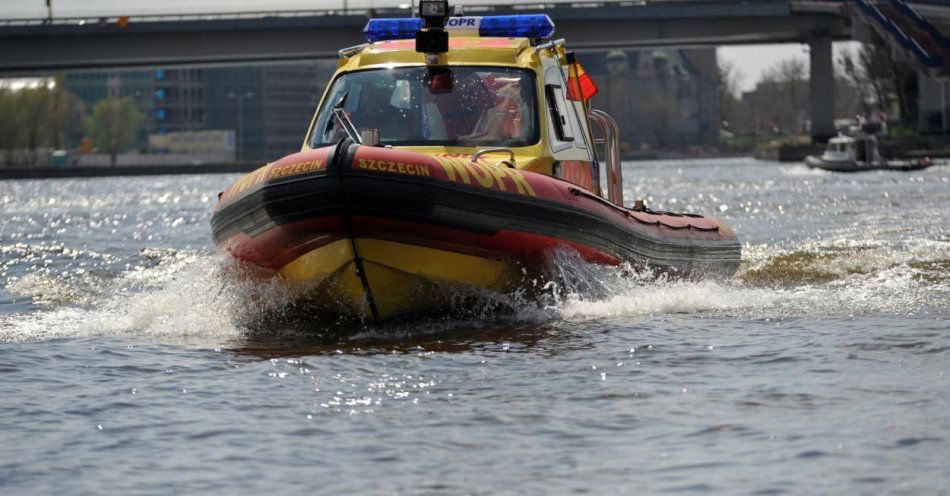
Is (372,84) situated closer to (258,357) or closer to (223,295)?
(223,295)

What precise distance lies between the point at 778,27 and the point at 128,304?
6759 centimetres

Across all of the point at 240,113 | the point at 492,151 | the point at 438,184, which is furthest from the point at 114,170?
the point at 438,184

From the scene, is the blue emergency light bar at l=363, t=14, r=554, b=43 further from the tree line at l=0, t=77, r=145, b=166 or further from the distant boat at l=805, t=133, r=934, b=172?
the tree line at l=0, t=77, r=145, b=166

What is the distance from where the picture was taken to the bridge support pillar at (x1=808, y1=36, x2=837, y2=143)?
83.3 meters

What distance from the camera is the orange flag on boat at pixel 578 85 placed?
44.9ft

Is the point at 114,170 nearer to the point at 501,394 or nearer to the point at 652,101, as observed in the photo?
the point at 652,101

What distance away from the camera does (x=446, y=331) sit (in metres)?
11.5

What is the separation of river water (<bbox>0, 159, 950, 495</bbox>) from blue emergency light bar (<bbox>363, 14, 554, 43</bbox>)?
7.14 feet

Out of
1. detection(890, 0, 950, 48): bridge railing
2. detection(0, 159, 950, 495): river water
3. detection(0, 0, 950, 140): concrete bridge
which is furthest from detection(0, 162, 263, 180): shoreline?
detection(0, 159, 950, 495): river water

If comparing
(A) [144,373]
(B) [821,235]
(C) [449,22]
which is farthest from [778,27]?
(A) [144,373]

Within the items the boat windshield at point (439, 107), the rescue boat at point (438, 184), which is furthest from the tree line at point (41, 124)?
the boat windshield at point (439, 107)

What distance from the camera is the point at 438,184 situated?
10.7 metres

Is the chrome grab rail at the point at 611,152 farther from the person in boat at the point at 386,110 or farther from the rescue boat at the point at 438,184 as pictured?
the person in boat at the point at 386,110

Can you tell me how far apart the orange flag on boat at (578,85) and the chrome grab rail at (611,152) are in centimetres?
30
